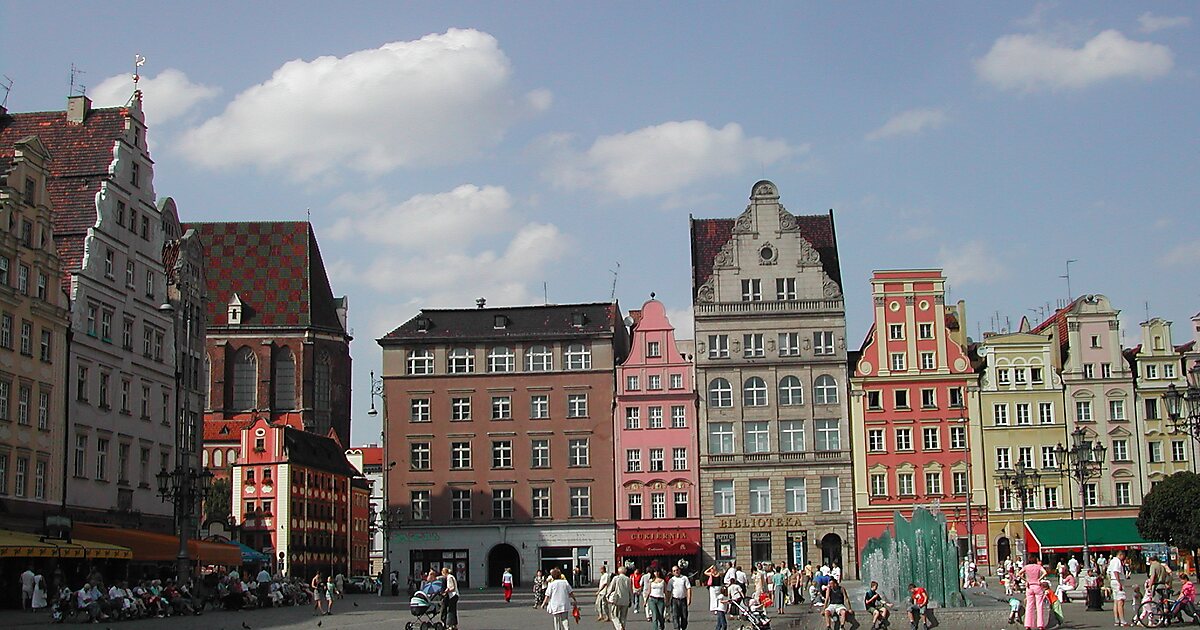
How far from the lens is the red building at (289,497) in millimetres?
95938

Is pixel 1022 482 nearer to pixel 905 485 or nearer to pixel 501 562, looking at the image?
pixel 905 485

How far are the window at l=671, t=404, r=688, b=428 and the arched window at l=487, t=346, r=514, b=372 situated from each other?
9.49 meters

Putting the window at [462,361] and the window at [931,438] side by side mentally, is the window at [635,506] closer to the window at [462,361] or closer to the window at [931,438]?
the window at [462,361]

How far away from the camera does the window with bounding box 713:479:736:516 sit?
75312 millimetres

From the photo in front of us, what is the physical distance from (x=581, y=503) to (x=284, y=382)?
142 ft

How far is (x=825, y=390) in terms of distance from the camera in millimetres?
75688

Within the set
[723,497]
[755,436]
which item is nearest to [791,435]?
[755,436]

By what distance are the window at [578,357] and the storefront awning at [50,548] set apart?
3450 centimetres

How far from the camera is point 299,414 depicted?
110875mm

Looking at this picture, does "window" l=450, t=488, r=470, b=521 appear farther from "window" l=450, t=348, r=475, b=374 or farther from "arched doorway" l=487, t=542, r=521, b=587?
"window" l=450, t=348, r=475, b=374

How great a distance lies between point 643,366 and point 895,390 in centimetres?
1379

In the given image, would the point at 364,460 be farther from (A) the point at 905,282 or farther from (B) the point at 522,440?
(A) the point at 905,282

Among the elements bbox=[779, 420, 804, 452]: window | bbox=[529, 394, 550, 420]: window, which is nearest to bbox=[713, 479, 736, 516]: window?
bbox=[779, 420, 804, 452]: window

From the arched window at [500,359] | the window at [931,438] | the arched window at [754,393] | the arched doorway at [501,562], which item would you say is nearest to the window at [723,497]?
the arched window at [754,393]
